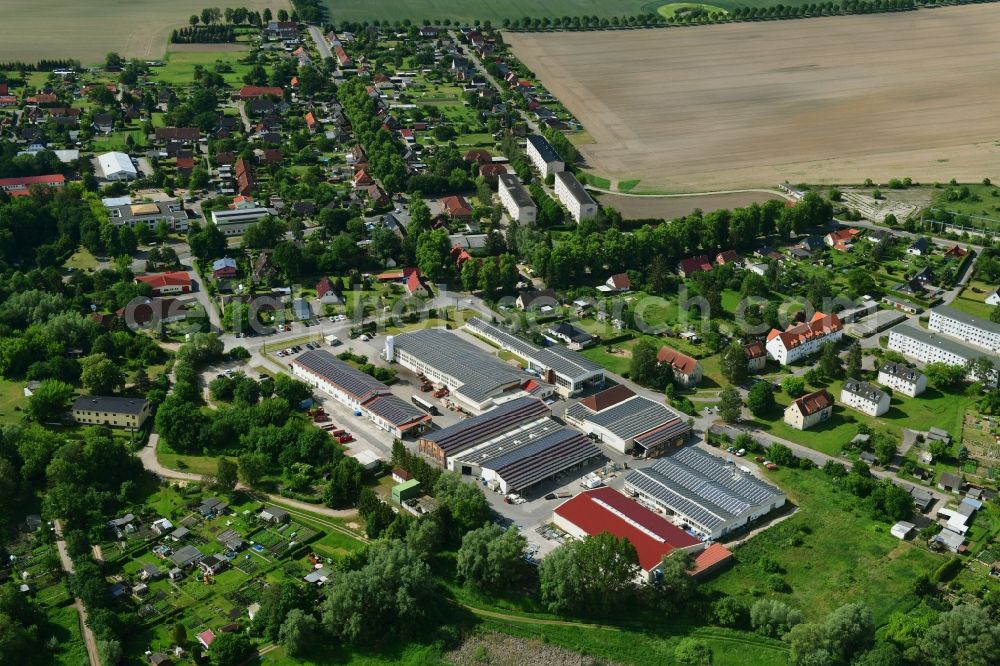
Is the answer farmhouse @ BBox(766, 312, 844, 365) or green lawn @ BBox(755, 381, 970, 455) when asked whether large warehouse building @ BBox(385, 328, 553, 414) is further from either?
farmhouse @ BBox(766, 312, 844, 365)

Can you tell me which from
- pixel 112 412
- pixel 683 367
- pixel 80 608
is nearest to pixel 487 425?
pixel 683 367

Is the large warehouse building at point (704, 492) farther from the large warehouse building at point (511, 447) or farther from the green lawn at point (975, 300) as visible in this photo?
the green lawn at point (975, 300)

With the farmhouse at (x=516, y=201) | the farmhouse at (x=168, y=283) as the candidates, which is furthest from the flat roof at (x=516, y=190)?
the farmhouse at (x=168, y=283)

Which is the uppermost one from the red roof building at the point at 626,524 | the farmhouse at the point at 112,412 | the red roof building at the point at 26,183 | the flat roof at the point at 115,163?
the flat roof at the point at 115,163

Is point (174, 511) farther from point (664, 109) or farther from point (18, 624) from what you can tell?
point (664, 109)

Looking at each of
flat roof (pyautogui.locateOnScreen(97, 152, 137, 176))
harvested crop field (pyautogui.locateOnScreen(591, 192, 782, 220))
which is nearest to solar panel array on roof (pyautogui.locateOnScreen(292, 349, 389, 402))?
harvested crop field (pyautogui.locateOnScreen(591, 192, 782, 220))

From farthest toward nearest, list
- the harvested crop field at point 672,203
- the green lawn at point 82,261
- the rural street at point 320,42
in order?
the rural street at point 320,42 < the harvested crop field at point 672,203 < the green lawn at point 82,261

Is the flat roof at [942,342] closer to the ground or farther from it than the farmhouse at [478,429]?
farther from it
